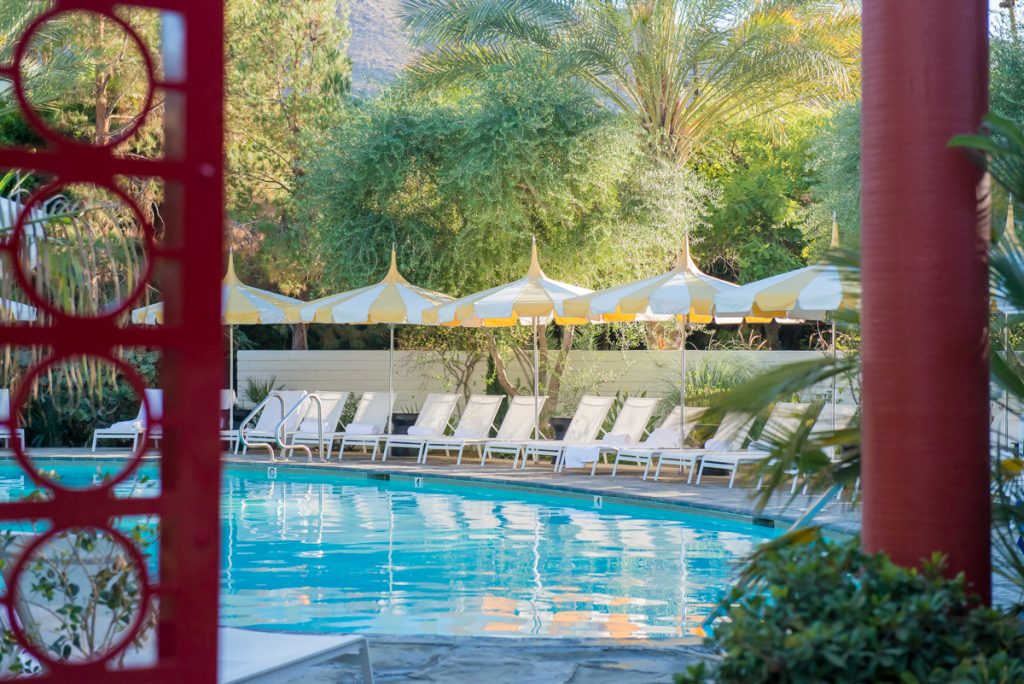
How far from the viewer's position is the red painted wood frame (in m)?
1.46

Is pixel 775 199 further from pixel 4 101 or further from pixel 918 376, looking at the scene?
pixel 918 376

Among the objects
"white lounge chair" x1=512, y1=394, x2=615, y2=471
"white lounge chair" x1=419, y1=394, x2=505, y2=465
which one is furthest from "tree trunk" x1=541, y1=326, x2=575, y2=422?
"white lounge chair" x1=512, y1=394, x2=615, y2=471

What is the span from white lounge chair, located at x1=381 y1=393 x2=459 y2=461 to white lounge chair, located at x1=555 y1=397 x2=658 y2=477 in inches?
74.3

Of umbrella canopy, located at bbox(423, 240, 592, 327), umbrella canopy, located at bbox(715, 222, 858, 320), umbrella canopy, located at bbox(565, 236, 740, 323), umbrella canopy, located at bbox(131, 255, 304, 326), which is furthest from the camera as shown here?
umbrella canopy, located at bbox(131, 255, 304, 326)

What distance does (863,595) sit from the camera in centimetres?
279

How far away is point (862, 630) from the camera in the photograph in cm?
266

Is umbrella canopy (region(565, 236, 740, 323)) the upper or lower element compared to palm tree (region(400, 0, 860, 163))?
lower

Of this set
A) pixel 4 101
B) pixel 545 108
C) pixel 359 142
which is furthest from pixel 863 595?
pixel 359 142

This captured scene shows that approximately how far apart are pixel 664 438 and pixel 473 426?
114 inches

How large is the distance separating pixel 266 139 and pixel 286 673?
76.3 ft

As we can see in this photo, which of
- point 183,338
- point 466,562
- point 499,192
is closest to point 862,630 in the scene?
point 183,338

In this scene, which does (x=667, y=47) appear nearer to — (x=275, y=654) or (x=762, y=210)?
(x=762, y=210)

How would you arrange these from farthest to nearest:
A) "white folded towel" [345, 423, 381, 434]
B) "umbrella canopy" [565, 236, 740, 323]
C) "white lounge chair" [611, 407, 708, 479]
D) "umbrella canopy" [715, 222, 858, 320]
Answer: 1. "white folded towel" [345, 423, 381, 434]
2. "white lounge chair" [611, 407, 708, 479]
3. "umbrella canopy" [565, 236, 740, 323]
4. "umbrella canopy" [715, 222, 858, 320]

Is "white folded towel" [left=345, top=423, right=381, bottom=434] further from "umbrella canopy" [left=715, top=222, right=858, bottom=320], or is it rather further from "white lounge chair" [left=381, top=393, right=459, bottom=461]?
"umbrella canopy" [left=715, top=222, right=858, bottom=320]
